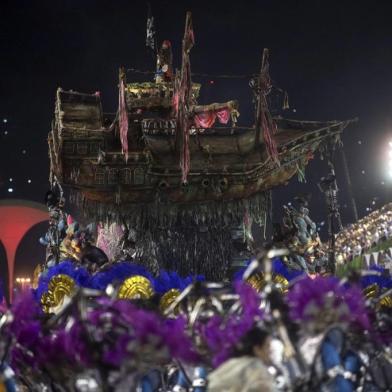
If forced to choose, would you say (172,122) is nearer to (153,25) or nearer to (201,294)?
(153,25)

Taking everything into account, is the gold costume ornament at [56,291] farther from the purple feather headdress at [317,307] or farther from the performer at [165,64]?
the performer at [165,64]

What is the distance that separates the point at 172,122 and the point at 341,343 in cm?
1228

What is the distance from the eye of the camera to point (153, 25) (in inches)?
941

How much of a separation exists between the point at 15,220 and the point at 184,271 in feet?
99.1

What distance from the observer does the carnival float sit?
243 inches

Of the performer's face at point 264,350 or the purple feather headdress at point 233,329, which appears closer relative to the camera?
the performer's face at point 264,350

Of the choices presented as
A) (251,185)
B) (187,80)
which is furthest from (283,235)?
(187,80)

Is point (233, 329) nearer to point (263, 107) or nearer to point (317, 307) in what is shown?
point (317, 307)

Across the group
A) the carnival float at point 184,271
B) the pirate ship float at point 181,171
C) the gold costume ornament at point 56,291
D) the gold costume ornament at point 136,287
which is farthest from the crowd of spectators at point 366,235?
the gold costume ornament at point 56,291

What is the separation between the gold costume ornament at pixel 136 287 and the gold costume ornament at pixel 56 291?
3.82 ft

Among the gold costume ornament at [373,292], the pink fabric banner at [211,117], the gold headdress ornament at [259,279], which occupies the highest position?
the pink fabric banner at [211,117]

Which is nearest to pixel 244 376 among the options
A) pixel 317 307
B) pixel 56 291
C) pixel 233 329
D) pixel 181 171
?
pixel 233 329

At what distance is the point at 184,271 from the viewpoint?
15.8 meters

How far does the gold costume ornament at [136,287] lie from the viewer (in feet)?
42.9
